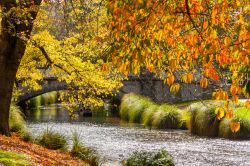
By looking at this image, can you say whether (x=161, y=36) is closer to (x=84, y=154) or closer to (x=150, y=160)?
(x=150, y=160)

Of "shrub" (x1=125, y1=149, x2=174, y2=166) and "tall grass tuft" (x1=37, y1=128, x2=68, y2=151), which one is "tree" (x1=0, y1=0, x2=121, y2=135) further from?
"shrub" (x1=125, y1=149, x2=174, y2=166)

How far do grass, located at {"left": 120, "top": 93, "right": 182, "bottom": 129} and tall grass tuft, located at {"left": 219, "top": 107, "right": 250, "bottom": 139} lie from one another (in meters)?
4.63

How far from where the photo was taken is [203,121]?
26.5 meters

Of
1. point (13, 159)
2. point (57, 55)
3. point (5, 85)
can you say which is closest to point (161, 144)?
point (57, 55)

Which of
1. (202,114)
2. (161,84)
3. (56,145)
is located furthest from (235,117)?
(161,84)

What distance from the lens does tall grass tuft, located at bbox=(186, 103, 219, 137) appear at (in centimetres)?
2589

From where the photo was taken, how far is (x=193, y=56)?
913cm

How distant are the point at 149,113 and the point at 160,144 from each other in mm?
10143

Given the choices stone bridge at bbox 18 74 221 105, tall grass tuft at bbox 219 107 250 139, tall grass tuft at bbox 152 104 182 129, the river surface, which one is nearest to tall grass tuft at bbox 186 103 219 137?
tall grass tuft at bbox 219 107 250 139

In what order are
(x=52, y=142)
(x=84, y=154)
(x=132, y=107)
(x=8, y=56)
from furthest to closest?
(x=132, y=107)
(x=52, y=142)
(x=84, y=154)
(x=8, y=56)

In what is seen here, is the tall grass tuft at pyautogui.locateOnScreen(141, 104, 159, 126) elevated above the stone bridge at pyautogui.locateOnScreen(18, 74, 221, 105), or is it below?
below

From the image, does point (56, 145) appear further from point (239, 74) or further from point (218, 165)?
point (239, 74)

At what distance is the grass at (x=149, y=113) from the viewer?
30266mm

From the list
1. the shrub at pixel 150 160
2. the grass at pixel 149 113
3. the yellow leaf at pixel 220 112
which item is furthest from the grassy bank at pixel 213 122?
the yellow leaf at pixel 220 112
